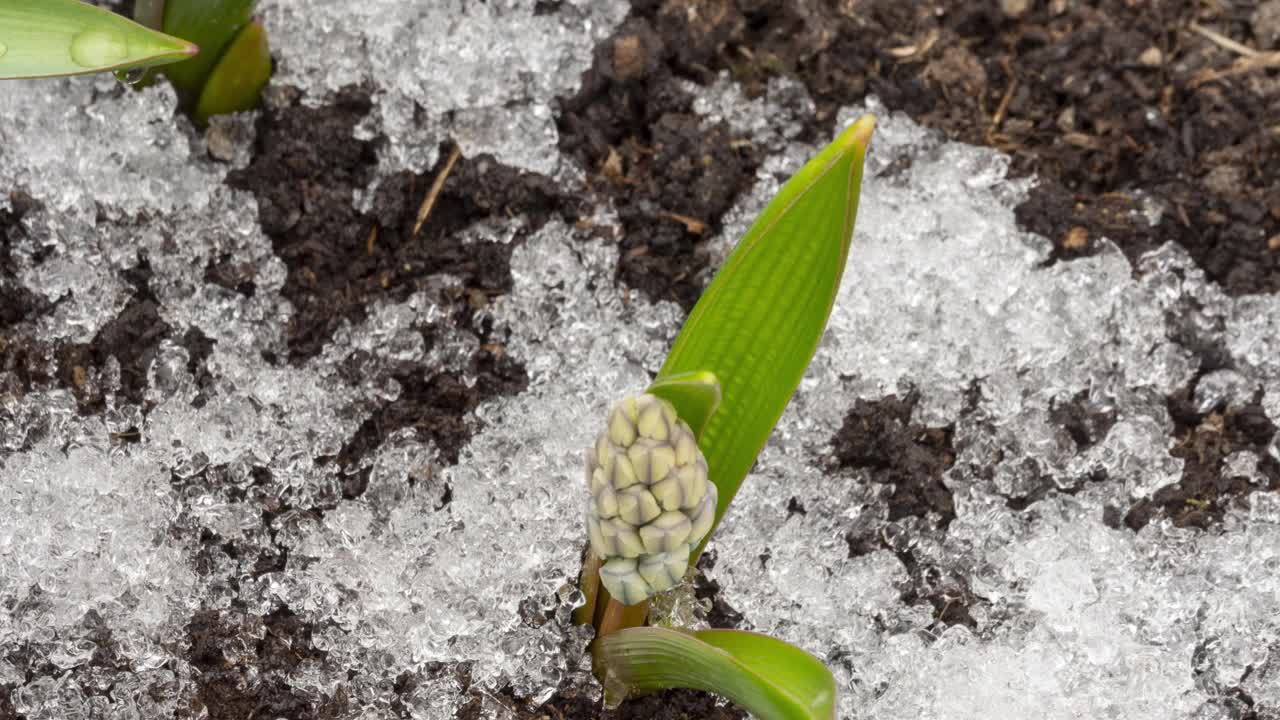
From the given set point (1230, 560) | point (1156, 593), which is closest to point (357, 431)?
point (1156, 593)

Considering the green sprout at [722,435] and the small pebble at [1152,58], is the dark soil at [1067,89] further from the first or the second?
the green sprout at [722,435]

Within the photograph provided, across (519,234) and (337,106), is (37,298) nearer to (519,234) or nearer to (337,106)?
(337,106)

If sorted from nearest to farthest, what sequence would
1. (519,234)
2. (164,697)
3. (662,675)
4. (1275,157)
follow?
(662,675) < (164,697) < (519,234) < (1275,157)

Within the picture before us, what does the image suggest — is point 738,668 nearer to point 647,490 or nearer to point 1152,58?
point 647,490

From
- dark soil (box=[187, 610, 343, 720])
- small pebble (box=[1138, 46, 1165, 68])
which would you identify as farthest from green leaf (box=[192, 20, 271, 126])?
small pebble (box=[1138, 46, 1165, 68])

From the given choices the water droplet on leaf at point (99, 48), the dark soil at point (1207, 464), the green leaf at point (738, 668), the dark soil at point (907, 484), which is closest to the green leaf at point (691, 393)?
the green leaf at point (738, 668)

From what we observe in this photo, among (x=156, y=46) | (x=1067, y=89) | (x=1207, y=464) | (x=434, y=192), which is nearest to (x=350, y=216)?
(x=434, y=192)
